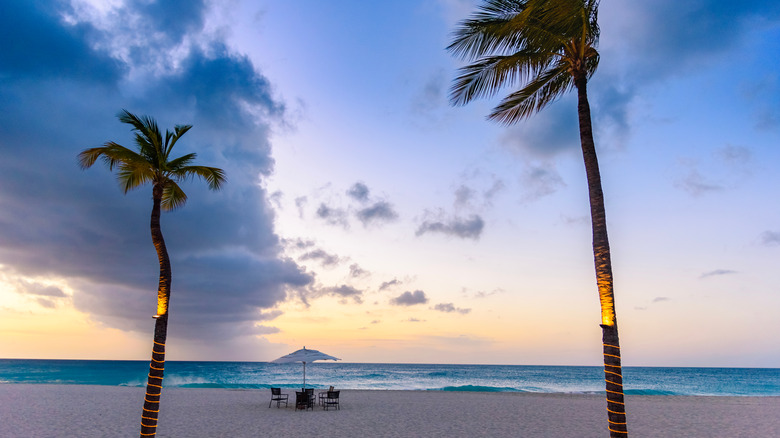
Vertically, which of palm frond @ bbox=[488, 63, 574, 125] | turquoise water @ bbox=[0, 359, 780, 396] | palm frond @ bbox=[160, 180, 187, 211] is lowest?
turquoise water @ bbox=[0, 359, 780, 396]

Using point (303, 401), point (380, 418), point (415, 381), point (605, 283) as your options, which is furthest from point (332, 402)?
point (415, 381)

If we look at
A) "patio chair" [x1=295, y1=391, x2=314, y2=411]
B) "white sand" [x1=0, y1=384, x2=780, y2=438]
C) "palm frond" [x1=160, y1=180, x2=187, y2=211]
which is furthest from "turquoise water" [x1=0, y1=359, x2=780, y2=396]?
"palm frond" [x1=160, y1=180, x2=187, y2=211]

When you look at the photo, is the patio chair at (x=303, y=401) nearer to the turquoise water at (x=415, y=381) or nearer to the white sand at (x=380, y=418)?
the white sand at (x=380, y=418)

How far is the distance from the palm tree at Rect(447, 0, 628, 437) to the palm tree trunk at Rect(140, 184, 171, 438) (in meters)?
6.86

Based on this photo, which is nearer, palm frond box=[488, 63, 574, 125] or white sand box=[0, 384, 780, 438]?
palm frond box=[488, 63, 574, 125]

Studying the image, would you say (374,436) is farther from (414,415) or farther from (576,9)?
(576,9)

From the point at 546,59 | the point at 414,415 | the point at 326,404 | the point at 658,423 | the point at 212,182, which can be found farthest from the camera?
the point at 326,404

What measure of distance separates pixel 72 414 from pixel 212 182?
11425 mm

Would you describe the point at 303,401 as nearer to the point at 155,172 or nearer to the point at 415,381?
the point at 155,172

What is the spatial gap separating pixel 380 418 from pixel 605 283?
11.3 meters

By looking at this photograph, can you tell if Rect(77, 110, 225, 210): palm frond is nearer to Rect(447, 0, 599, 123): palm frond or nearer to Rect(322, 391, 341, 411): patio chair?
Rect(447, 0, 599, 123): palm frond

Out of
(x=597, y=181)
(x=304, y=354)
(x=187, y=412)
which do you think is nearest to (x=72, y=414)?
(x=187, y=412)

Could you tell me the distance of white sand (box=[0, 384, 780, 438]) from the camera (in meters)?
13.3

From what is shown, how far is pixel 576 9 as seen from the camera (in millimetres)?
7664
